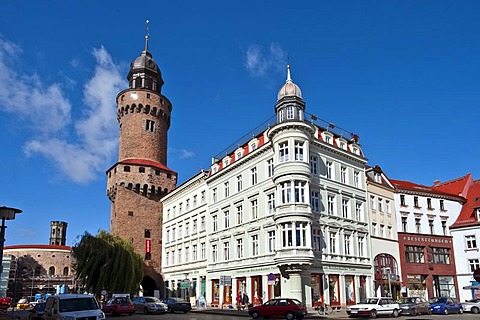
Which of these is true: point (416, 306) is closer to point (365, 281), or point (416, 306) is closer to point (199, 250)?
point (365, 281)

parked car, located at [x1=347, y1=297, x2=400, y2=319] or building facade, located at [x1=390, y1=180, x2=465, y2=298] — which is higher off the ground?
building facade, located at [x1=390, y1=180, x2=465, y2=298]

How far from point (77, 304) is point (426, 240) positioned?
127ft

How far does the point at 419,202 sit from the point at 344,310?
17902 mm

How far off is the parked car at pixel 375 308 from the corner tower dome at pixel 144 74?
154 ft

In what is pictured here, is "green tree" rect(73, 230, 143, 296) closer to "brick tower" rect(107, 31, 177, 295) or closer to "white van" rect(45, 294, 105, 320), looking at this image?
"brick tower" rect(107, 31, 177, 295)

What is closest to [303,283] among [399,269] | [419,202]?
[399,269]

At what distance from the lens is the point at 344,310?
115 feet

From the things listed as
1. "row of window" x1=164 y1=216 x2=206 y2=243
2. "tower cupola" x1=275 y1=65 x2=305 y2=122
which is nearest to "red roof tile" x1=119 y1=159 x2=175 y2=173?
"row of window" x1=164 y1=216 x2=206 y2=243

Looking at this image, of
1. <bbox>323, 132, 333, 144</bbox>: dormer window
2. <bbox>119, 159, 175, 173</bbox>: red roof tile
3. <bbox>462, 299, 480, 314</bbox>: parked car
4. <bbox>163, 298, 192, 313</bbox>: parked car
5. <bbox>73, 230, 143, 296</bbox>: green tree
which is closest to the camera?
<bbox>462, 299, 480, 314</bbox>: parked car

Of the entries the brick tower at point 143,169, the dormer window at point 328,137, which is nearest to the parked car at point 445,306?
the dormer window at point 328,137

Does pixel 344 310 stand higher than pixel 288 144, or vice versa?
pixel 288 144

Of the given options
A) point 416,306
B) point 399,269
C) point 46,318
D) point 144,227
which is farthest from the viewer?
point 144,227

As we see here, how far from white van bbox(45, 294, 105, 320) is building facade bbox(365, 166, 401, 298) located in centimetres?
2975

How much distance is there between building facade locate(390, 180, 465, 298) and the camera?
43656 millimetres
